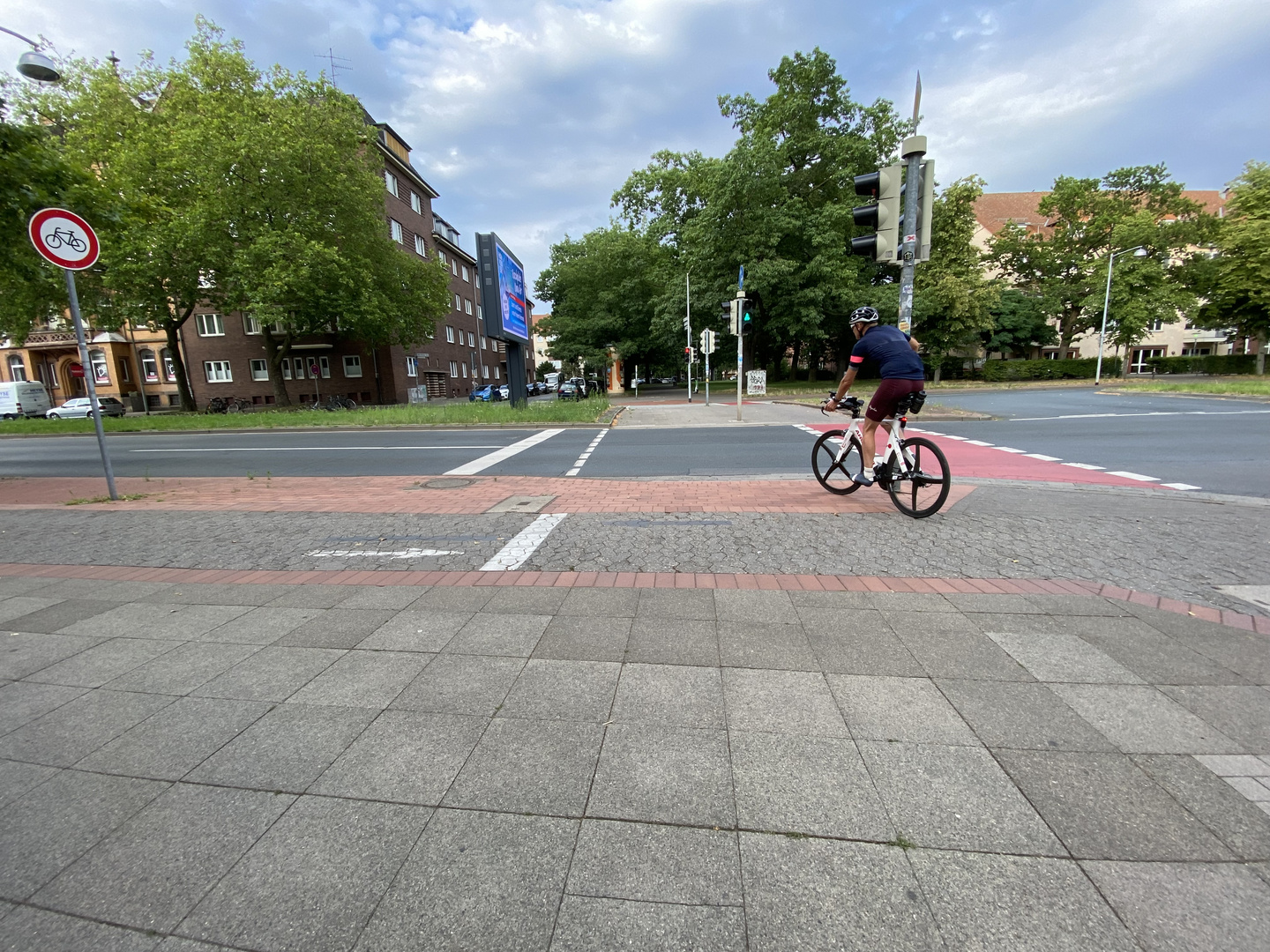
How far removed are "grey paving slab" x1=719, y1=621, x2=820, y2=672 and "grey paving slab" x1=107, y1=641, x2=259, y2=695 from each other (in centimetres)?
258

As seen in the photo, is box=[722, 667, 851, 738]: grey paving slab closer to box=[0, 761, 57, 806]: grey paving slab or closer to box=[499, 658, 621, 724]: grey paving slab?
box=[499, 658, 621, 724]: grey paving slab

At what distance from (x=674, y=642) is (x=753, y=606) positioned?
703 millimetres

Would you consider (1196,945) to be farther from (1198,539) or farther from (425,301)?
(425,301)

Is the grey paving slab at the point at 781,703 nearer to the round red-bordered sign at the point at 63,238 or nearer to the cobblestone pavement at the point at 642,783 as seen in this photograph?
the cobblestone pavement at the point at 642,783

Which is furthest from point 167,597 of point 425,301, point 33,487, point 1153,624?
point 425,301

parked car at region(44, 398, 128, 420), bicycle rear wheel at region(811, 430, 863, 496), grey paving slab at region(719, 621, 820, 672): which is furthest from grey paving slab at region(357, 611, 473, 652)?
parked car at region(44, 398, 128, 420)

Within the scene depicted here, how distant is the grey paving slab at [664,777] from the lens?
1804 millimetres

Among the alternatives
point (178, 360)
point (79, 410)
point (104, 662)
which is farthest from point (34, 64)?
point (79, 410)

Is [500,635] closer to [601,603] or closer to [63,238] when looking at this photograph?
[601,603]

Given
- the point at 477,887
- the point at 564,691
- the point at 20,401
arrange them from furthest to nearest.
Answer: the point at 20,401
the point at 564,691
the point at 477,887

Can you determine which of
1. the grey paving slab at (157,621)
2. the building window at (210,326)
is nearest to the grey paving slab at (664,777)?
the grey paving slab at (157,621)

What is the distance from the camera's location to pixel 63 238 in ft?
20.2

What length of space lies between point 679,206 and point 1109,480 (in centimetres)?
3375

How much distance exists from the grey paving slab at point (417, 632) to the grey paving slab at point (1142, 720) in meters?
3.05
